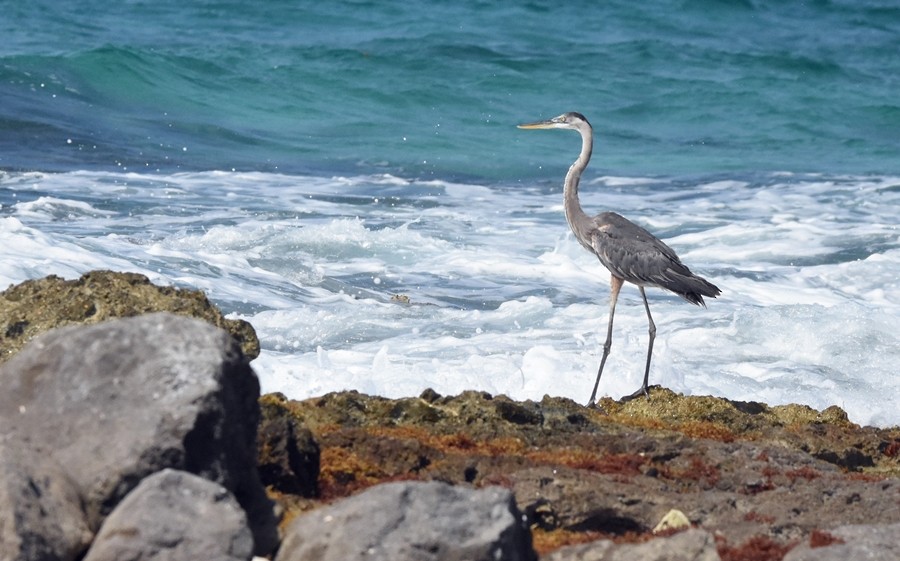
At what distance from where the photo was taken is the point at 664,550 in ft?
14.6

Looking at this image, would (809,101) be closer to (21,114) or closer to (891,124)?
(891,124)

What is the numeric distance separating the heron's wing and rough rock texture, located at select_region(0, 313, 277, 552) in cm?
571

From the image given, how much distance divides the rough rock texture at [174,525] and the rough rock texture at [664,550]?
1.25 meters

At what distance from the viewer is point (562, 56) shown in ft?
93.6

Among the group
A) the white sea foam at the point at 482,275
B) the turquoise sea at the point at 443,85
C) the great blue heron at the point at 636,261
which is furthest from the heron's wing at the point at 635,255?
the turquoise sea at the point at 443,85

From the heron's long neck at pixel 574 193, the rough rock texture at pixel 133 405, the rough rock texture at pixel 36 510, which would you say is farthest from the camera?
the heron's long neck at pixel 574 193

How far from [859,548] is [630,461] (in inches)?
85.2

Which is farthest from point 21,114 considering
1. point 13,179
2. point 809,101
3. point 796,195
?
point 809,101

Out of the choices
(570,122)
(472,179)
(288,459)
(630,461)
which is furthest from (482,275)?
(288,459)

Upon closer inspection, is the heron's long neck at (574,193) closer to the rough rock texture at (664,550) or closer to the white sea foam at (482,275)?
the white sea foam at (482,275)

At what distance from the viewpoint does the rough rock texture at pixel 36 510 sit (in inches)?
155

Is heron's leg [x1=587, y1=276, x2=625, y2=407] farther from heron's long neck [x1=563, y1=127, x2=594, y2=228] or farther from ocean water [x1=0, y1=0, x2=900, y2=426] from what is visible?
heron's long neck [x1=563, y1=127, x2=594, y2=228]

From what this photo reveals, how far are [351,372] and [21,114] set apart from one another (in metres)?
12.4

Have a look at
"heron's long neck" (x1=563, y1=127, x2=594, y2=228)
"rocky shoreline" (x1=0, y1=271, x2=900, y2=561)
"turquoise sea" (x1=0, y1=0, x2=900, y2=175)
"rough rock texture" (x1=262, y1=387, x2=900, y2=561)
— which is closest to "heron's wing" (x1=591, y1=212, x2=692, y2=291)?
"heron's long neck" (x1=563, y1=127, x2=594, y2=228)
